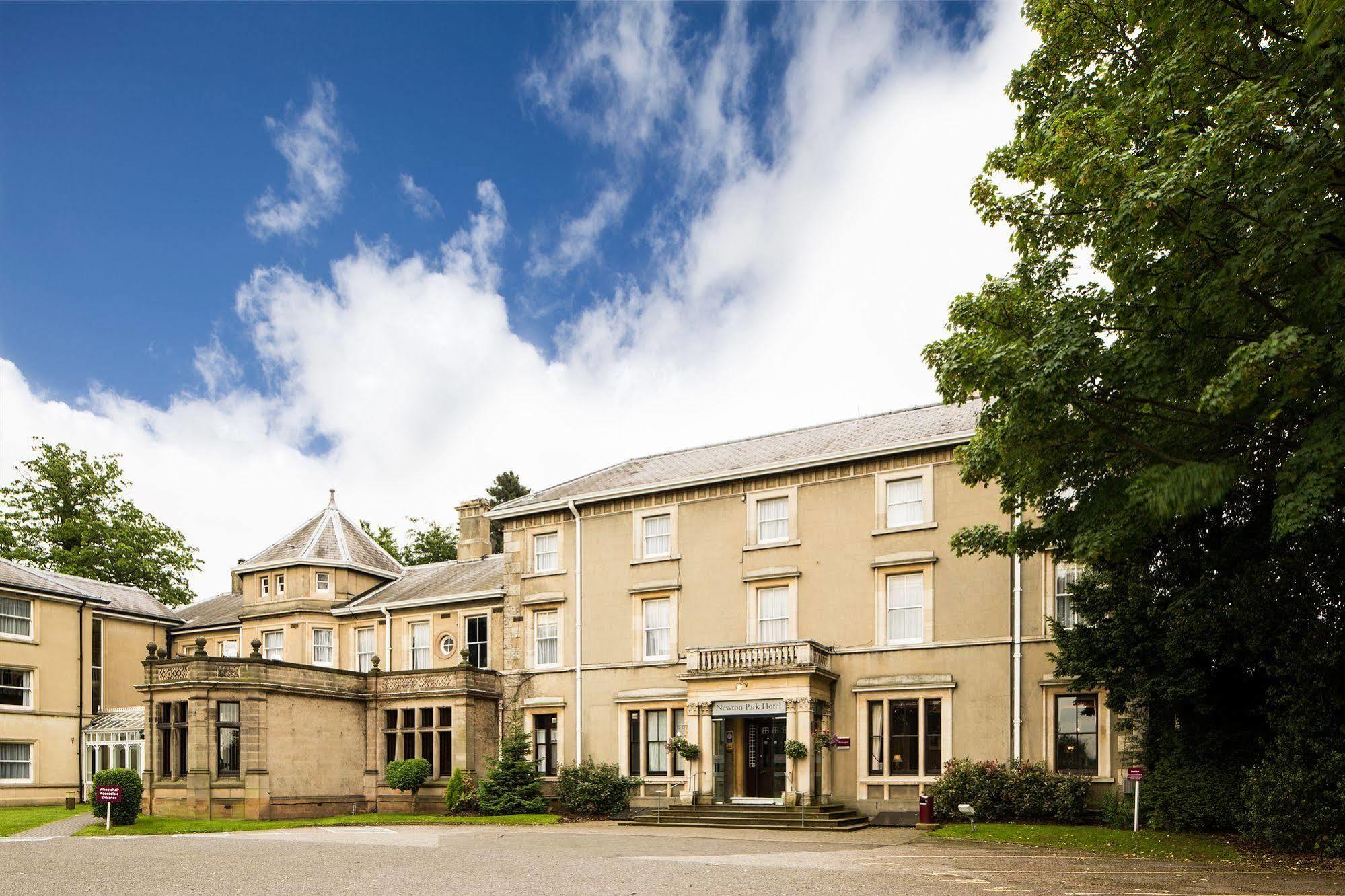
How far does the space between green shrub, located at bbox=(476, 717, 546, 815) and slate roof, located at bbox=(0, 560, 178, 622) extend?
63.0 ft

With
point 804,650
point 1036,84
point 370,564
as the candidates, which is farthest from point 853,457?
point 370,564

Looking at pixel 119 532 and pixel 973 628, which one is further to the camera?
pixel 119 532

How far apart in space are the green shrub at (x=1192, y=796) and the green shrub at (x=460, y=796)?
752 inches

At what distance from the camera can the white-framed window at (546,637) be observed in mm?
33844

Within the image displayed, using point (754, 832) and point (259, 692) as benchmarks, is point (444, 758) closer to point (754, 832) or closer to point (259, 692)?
point (259, 692)

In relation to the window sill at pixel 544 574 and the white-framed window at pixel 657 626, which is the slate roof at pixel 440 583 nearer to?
the window sill at pixel 544 574

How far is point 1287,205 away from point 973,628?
54.1 feet

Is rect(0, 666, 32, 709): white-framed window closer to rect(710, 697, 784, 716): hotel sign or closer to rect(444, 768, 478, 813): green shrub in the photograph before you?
rect(444, 768, 478, 813): green shrub

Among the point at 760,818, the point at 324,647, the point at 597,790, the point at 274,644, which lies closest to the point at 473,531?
the point at 324,647

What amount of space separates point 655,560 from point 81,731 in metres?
23.6

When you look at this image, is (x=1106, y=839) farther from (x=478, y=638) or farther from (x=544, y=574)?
(x=478, y=638)

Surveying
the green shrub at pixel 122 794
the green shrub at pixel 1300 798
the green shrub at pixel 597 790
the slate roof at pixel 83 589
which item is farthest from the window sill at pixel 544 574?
the green shrub at pixel 1300 798

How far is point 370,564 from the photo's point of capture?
4166 cm

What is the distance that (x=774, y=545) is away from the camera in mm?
30453
